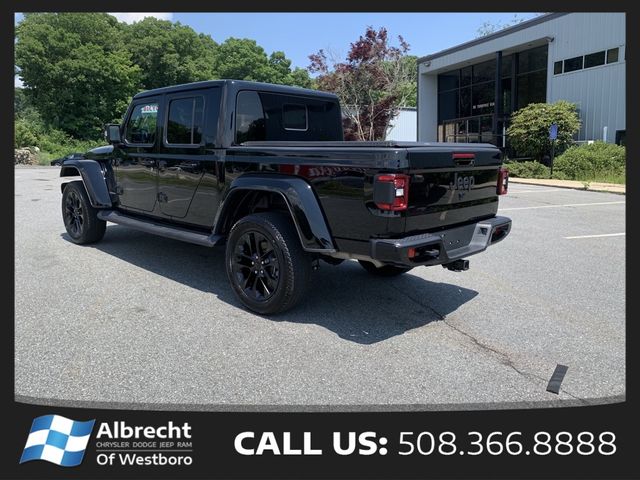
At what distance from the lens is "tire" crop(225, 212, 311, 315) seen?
4.21 m

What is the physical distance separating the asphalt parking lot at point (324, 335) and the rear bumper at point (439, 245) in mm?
618

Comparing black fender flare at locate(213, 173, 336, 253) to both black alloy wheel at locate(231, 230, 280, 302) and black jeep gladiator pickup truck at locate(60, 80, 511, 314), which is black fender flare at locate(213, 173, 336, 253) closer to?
black jeep gladiator pickup truck at locate(60, 80, 511, 314)

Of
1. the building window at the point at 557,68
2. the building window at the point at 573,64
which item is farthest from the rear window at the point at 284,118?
the building window at the point at 557,68

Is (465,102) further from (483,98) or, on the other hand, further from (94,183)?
(94,183)

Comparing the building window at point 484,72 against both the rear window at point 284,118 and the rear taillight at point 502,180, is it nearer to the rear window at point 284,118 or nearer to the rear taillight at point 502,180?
the rear window at point 284,118

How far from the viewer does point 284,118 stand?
5.44 meters

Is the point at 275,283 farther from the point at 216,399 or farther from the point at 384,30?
the point at 384,30

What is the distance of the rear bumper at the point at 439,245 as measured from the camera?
11.9ft

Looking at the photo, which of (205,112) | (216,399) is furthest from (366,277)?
(216,399)

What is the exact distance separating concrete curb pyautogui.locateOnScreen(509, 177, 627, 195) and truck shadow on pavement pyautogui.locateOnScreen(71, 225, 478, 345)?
11265 mm

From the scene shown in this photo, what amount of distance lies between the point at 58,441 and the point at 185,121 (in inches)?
134

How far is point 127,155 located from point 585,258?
5670mm

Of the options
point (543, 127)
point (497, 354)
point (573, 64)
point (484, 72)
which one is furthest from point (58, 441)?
point (484, 72)

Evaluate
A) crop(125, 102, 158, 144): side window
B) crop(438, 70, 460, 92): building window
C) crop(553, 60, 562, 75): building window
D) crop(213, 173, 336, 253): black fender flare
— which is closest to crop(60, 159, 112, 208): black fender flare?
crop(125, 102, 158, 144): side window
